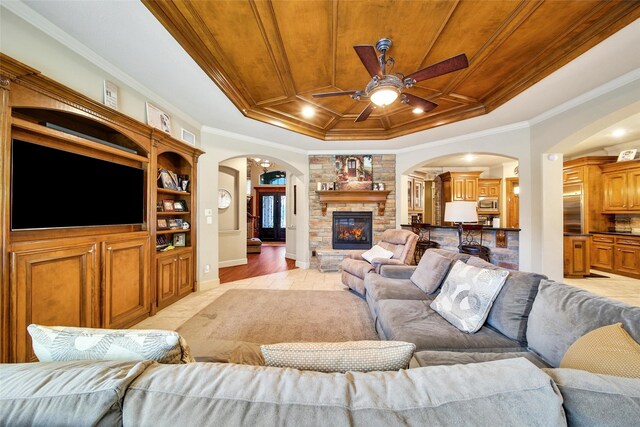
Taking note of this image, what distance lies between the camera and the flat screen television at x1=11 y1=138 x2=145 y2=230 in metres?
1.68

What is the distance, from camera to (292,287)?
3.95m

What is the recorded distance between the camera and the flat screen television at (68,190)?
168 centimetres

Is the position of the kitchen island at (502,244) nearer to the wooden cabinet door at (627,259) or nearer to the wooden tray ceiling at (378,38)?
the wooden tray ceiling at (378,38)

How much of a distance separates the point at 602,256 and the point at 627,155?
6.83 feet

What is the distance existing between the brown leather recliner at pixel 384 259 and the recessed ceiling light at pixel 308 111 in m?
2.31

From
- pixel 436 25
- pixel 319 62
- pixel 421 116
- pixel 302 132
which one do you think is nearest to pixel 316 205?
pixel 302 132

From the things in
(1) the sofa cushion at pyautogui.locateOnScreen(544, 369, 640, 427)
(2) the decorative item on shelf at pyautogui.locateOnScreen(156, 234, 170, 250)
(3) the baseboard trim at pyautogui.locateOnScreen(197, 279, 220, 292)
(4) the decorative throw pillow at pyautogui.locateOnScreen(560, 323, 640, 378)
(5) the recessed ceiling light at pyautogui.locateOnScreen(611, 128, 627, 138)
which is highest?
(5) the recessed ceiling light at pyautogui.locateOnScreen(611, 128, 627, 138)

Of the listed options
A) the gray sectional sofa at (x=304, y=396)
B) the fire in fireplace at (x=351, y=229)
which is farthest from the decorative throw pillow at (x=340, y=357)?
the fire in fireplace at (x=351, y=229)

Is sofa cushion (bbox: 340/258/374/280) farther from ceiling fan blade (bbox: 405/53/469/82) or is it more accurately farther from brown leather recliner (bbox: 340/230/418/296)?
ceiling fan blade (bbox: 405/53/469/82)

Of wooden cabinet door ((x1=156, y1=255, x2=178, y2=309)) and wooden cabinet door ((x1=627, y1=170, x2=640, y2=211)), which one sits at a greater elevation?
wooden cabinet door ((x1=627, y1=170, x2=640, y2=211))

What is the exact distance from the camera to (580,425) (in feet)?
1.79

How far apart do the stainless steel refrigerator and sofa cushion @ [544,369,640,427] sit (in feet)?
20.6

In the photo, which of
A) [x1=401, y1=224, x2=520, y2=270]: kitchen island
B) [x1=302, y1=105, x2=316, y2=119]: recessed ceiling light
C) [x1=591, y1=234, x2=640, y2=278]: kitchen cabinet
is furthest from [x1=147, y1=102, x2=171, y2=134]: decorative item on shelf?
[x1=591, y1=234, x2=640, y2=278]: kitchen cabinet

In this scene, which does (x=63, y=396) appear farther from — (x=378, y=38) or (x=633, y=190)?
(x=633, y=190)
